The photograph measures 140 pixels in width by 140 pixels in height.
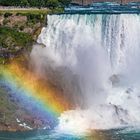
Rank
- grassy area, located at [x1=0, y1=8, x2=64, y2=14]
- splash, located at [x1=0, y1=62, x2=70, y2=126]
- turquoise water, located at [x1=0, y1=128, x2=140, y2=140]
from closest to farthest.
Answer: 1. turquoise water, located at [x1=0, y1=128, x2=140, y2=140]
2. splash, located at [x1=0, y1=62, x2=70, y2=126]
3. grassy area, located at [x1=0, y1=8, x2=64, y2=14]

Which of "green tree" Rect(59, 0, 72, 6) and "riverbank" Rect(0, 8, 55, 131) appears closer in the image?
"riverbank" Rect(0, 8, 55, 131)

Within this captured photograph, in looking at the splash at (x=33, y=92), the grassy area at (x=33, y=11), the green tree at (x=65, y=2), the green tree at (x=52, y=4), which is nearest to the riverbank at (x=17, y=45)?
the grassy area at (x=33, y=11)

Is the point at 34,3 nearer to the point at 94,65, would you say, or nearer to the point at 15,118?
the point at 94,65

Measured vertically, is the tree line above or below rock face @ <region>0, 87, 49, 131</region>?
above

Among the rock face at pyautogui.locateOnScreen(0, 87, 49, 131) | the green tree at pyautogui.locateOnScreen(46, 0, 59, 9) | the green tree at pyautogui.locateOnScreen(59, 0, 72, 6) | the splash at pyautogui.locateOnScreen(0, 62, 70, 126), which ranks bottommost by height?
the rock face at pyautogui.locateOnScreen(0, 87, 49, 131)

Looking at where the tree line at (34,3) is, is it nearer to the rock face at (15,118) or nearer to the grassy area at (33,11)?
the grassy area at (33,11)

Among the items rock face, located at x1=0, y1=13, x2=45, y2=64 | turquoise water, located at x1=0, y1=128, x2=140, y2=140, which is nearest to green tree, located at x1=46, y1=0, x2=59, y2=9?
rock face, located at x1=0, y1=13, x2=45, y2=64

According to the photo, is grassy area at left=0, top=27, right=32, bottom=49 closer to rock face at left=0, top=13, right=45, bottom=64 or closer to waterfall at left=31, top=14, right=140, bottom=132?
rock face at left=0, top=13, right=45, bottom=64

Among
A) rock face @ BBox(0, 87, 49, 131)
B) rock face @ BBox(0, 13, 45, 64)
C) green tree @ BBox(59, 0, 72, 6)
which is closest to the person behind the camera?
rock face @ BBox(0, 87, 49, 131)
